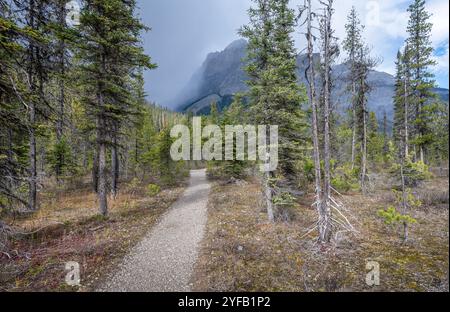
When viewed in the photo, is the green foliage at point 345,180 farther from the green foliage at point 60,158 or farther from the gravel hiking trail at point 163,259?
the green foliage at point 60,158

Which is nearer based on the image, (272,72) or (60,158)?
(272,72)

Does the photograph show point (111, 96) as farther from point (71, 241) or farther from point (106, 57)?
point (71, 241)

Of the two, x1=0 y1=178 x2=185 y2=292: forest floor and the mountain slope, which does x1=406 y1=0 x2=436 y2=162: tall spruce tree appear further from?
the mountain slope

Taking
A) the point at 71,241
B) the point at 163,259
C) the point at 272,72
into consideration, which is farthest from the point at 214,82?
the point at 163,259

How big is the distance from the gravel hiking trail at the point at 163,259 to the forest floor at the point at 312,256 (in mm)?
530

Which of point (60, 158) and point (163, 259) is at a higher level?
point (60, 158)

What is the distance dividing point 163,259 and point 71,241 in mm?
4463

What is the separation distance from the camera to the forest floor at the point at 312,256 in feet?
20.5

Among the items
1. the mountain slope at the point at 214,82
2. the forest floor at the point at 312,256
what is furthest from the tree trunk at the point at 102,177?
the mountain slope at the point at 214,82

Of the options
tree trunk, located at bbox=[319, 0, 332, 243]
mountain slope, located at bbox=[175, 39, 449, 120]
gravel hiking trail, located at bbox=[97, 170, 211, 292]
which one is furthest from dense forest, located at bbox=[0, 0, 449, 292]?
mountain slope, located at bbox=[175, 39, 449, 120]

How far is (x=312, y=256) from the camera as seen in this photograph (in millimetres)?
7789
